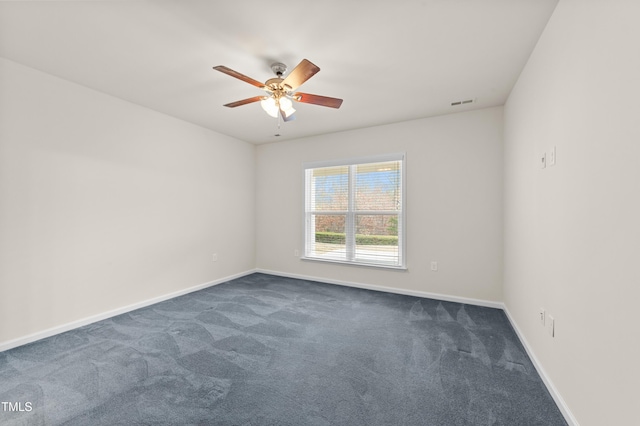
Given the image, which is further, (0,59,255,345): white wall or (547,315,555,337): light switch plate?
(0,59,255,345): white wall

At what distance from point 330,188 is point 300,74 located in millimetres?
2654

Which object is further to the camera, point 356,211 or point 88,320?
point 356,211

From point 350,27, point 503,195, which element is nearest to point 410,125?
point 503,195

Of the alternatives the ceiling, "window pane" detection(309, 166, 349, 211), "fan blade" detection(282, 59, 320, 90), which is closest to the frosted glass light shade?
"fan blade" detection(282, 59, 320, 90)

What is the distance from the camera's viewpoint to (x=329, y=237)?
463cm

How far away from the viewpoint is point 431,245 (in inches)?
147

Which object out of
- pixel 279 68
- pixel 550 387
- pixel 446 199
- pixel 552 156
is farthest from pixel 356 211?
pixel 550 387

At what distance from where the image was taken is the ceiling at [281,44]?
1768 mm

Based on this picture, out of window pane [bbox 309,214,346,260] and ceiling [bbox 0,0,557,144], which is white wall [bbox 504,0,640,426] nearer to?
ceiling [bbox 0,0,557,144]

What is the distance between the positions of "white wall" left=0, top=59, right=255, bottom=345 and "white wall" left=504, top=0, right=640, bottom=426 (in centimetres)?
420

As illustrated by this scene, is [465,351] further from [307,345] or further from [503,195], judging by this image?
[503,195]

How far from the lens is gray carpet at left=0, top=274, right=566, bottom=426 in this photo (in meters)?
1.59

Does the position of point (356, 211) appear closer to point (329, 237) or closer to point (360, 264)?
point (329, 237)

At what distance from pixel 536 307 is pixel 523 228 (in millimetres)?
737
